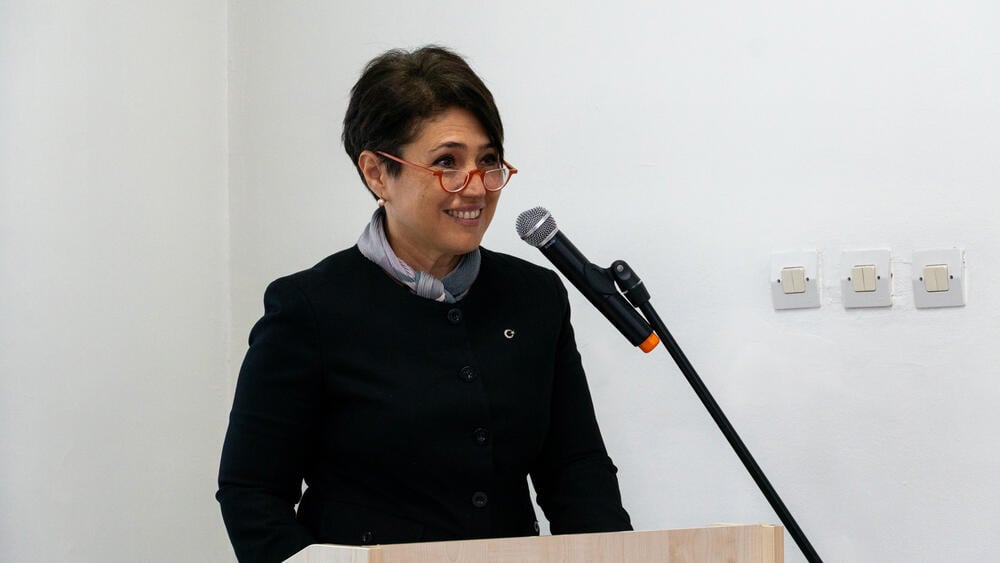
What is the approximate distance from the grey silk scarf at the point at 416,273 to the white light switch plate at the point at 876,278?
78 centimetres

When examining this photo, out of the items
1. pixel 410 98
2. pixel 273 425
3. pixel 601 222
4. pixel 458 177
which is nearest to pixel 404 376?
pixel 273 425

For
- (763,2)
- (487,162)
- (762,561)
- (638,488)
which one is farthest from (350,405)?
(763,2)

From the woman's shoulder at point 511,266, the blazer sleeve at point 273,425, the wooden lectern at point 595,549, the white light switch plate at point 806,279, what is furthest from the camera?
the white light switch plate at point 806,279

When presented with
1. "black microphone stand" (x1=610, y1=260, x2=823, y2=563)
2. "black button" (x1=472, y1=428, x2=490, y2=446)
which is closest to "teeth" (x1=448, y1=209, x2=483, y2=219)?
"black microphone stand" (x1=610, y1=260, x2=823, y2=563)

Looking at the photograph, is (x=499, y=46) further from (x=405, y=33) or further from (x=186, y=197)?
(x=186, y=197)

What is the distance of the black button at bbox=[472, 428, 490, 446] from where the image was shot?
1641mm

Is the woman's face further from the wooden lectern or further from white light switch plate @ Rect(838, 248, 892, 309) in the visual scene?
white light switch plate @ Rect(838, 248, 892, 309)

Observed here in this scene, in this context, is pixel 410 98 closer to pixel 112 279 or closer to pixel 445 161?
pixel 445 161

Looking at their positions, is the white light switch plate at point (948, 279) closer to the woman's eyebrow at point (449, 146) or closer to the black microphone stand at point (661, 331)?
the black microphone stand at point (661, 331)

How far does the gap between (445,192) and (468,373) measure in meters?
0.27

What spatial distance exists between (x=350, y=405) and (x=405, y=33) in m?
1.29

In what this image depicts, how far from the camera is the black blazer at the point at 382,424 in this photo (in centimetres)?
160

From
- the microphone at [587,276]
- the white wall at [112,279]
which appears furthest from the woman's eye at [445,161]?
the white wall at [112,279]

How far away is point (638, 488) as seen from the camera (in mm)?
2352
